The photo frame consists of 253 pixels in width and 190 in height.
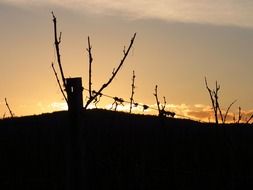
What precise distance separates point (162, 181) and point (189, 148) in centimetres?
437

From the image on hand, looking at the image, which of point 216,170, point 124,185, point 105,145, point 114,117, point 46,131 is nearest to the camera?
point 124,185

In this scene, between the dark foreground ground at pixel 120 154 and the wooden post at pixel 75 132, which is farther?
the dark foreground ground at pixel 120 154

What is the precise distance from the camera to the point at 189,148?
Result: 14625 mm

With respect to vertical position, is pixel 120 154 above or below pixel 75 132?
below

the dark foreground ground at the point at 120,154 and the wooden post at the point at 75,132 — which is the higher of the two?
the wooden post at the point at 75,132

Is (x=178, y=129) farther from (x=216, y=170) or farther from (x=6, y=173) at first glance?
(x=6, y=173)

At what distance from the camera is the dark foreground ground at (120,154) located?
7.73 meters

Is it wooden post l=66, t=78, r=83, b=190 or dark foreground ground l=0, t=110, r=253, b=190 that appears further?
dark foreground ground l=0, t=110, r=253, b=190

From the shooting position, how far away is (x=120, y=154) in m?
11.6

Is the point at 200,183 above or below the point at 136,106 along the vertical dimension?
below

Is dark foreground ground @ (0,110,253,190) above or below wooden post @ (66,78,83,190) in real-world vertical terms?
below

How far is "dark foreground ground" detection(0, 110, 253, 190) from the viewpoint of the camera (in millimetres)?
7727

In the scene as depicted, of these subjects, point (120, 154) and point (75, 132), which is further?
point (120, 154)

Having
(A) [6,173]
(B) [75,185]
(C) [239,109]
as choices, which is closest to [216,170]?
(A) [6,173]
